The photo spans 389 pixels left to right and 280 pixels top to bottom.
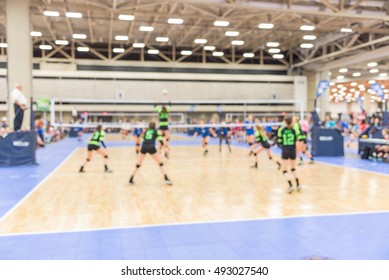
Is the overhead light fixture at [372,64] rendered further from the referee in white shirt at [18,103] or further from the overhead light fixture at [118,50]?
the referee in white shirt at [18,103]

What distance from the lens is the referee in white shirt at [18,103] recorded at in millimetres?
12678

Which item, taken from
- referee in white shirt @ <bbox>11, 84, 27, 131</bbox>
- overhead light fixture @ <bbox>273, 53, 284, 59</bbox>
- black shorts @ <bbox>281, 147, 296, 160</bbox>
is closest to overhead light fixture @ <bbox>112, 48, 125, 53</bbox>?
overhead light fixture @ <bbox>273, 53, 284, 59</bbox>

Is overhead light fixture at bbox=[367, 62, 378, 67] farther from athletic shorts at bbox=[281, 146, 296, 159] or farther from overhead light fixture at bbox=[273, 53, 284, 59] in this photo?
athletic shorts at bbox=[281, 146, 296, 159]

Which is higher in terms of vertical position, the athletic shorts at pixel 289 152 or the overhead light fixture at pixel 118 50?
the overhead light fixture at pixel 118 50

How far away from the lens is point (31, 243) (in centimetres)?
493

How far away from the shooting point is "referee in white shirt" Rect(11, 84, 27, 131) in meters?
12.7

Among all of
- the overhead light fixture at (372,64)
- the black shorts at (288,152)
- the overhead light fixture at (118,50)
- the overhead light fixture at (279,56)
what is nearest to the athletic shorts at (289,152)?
the black shorts at (288,152)

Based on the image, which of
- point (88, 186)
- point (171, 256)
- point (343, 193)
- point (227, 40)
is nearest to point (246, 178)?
point (343, 193)

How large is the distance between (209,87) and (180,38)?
672 cm

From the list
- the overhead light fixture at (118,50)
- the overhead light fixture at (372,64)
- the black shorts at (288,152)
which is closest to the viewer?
the black shorts at (288,152)

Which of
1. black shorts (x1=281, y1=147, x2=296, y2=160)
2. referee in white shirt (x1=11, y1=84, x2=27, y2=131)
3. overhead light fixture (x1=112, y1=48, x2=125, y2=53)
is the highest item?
overhead light fixture (x1=112, y1=48, x2=125, y2=53)

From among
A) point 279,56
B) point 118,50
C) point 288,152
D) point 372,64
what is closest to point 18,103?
point 288,152

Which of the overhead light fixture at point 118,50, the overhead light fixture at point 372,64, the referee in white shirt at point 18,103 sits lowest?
the referee in white shirt at point 18,103

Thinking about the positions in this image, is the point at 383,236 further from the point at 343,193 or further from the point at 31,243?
the point at 31,243
